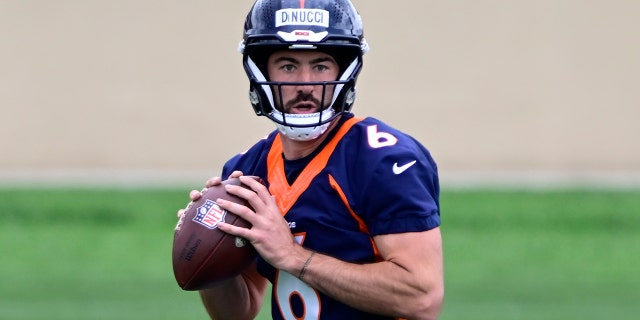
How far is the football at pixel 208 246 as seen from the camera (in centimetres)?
423

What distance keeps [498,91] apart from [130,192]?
579 centimetres

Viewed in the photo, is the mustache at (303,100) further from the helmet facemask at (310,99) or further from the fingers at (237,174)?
the fingers at (237,174)

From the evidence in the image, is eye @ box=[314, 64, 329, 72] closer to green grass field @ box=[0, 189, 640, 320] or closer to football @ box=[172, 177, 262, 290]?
football @ box=[172, 177, 262, 290]

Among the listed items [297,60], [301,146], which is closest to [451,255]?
[301,146]

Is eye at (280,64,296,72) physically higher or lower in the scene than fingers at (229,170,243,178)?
higher

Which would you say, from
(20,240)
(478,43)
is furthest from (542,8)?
(20,240)

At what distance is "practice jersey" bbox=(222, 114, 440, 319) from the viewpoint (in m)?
4.02

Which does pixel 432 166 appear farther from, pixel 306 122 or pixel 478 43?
pixel 478 43

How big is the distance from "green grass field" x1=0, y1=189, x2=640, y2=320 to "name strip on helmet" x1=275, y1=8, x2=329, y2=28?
5.91 metres

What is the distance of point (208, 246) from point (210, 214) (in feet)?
0.35

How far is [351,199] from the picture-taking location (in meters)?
4.11

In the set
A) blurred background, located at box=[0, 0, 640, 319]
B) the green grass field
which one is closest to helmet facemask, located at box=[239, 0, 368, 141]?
the green grass field

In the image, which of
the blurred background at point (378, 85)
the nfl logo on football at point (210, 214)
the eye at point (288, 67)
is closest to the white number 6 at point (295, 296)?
the nfl logo on football at point (210, 214)

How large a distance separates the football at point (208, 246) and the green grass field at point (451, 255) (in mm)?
5751
